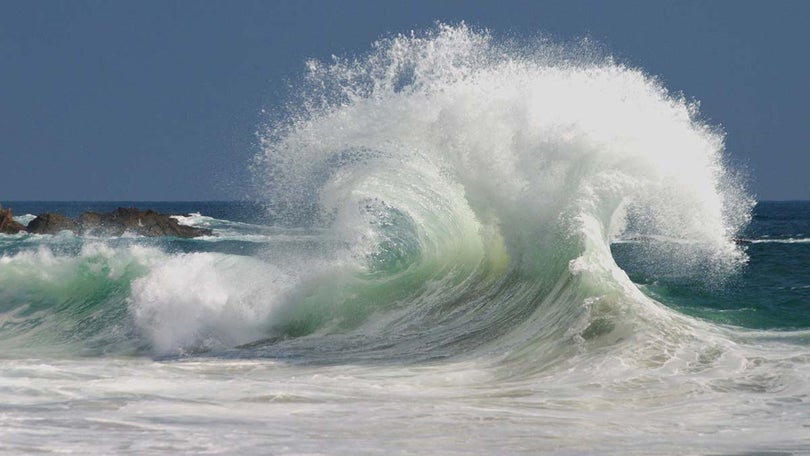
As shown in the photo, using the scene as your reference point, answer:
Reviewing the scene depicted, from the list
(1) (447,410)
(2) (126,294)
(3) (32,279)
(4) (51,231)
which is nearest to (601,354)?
(1) (447,410)

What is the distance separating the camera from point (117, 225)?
169 ft

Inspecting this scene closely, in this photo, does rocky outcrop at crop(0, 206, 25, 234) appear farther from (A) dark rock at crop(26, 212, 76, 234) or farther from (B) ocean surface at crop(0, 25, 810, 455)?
(B) ocean surface at crop(0, 25, 810, 455)

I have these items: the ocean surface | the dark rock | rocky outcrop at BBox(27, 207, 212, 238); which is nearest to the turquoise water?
the ocean surface

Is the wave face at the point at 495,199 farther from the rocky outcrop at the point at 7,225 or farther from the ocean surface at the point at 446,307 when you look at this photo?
the rocky outcrop at the point at 7,225

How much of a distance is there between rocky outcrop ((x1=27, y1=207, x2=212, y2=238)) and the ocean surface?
28.8 metres

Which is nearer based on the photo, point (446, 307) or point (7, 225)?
point (446, 307)

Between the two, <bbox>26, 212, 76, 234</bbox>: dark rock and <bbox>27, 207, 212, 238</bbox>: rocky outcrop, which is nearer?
<bbox>26, 212, 76, 234</bbox>: dark rock

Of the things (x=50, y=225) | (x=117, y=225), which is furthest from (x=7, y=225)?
(x=117, y=225)

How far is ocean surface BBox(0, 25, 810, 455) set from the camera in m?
8.43

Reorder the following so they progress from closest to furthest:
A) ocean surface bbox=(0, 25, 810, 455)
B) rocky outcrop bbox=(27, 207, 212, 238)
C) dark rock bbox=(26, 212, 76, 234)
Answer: ocean surface bbox=(0, 25, 810, 455) < dark rock bbox=(26, 212, 76, 234) < rocky outcrop bbox=(27, 207, 212, 238)

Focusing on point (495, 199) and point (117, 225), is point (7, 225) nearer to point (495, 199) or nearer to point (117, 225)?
point (117, 225)

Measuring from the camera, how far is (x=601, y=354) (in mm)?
11258

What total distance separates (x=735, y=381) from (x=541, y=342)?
255 cm

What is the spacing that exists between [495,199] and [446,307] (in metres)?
1.81
